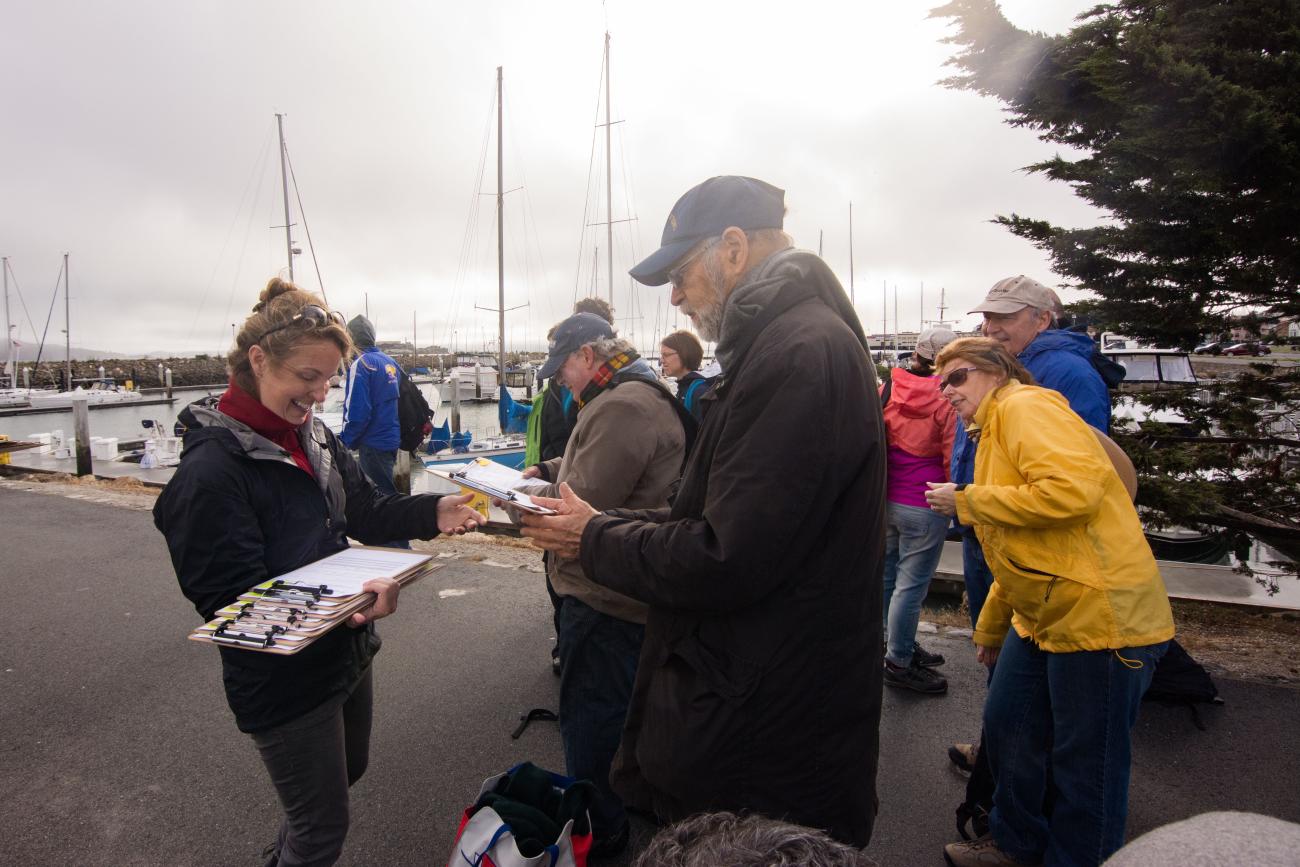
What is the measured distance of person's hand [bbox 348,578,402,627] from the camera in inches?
71.2

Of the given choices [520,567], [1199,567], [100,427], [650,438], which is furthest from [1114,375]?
[100,427]

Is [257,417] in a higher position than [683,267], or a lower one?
lower

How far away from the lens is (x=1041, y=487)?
199 cm

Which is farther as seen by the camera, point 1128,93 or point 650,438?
point 1128,93

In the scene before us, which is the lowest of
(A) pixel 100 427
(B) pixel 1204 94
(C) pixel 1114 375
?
(A) pixel 100 427

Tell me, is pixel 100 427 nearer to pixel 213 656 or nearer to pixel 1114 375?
pixel 213 656

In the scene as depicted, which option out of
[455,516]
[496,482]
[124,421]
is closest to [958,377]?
[496,482]

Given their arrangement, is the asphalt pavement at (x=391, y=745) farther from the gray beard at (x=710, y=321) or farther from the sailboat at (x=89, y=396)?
the sailboat at (x=89, y=396)

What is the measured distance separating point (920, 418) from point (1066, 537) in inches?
74.4

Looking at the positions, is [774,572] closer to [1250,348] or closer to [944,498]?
[944,498]

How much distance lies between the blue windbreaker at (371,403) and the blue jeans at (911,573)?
4.53 metres

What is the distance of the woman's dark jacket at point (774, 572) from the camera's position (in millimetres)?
1309

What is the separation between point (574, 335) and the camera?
9.41 feet

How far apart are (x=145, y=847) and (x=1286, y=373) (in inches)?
268
